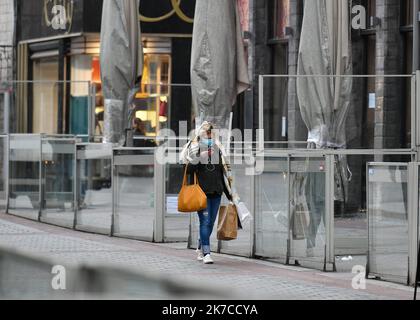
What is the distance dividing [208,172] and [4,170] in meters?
7.81

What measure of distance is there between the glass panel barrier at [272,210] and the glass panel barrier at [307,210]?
10 centimetres

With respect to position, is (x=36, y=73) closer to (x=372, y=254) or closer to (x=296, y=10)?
(x=296, y=10)

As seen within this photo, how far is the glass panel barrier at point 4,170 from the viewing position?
1942 centimetres

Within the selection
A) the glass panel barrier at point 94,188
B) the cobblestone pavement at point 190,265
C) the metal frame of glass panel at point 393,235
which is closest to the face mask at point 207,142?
the cobblestone pavement at point 190,265

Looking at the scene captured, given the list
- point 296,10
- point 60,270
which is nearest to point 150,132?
point 296,10

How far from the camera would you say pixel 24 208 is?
19.0 meters

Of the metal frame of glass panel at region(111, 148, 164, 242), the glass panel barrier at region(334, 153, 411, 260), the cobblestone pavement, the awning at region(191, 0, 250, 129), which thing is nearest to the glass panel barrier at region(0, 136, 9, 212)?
the cobblestone pavement

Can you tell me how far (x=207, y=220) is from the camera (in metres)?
12.7

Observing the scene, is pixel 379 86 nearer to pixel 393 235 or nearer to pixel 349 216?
pixel 349 216

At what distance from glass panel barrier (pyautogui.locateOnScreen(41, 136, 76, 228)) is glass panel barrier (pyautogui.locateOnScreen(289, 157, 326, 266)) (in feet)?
18.6

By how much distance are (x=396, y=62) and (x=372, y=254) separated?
26.6ft

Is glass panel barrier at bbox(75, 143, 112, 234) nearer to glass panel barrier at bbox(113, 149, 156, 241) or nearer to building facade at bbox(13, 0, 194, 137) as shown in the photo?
glass panel barrier at bbox(113, 149, 156, 241)

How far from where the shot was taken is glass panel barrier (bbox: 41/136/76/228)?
17391 millimetres

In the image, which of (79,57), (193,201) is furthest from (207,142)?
(79,57)
